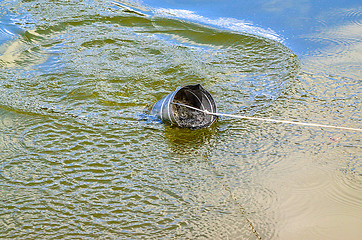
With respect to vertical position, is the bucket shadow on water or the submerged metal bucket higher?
the submerged metal bucket

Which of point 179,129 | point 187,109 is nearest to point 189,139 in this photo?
point 179,129

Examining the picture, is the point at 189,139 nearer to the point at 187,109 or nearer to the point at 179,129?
the point at 179,129

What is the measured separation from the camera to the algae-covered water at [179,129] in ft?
8.83

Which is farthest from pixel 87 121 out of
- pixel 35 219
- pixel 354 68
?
pixel 354 68

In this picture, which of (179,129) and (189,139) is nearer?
(189,139)

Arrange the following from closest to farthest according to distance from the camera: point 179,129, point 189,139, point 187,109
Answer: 1. point 189,139
2. point 179,129
3. point 187,109

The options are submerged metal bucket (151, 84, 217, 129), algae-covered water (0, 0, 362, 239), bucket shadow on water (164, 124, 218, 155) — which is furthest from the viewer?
submerged metal bucket (151, 84, 217, 129)

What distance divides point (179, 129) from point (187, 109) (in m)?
0.33

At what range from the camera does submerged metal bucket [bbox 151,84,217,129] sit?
145 inches

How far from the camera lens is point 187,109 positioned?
402 centimetres

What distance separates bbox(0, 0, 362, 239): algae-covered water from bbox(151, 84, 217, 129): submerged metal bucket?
0.35 feet

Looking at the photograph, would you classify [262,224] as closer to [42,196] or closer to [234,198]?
[234,198]

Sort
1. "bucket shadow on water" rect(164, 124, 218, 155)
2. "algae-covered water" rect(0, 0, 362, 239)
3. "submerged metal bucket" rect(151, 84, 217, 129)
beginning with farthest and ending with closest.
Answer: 1. "submerged metal bucket" rect(151, 84, 217, 129)
2. "bucket shadow on water" rect(164, 124, 218, 155)
3. "algae-covered water" rect(0, 0, 362, 239)

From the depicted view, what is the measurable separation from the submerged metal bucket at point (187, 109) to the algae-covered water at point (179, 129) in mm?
106
